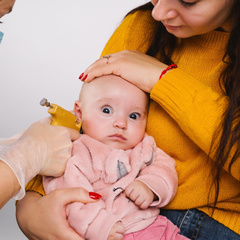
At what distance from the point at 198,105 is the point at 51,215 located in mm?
597

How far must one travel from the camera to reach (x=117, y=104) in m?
1.56

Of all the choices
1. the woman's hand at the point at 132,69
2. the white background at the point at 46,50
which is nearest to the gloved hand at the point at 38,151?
the woman's hand at the point at 132,69

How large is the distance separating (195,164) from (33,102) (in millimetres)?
1575

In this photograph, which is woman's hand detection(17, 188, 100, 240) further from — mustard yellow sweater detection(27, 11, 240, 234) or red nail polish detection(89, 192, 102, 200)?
mustard yellow sweater detection(27, 11, 240, 234)

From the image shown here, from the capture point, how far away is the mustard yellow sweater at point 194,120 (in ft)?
4.66

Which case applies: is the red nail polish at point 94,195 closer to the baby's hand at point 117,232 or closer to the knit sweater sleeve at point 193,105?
the baby's hand at point 117,232

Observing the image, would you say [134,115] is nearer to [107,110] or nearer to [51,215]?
[107,110]

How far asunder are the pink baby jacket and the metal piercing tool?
0.07 metres

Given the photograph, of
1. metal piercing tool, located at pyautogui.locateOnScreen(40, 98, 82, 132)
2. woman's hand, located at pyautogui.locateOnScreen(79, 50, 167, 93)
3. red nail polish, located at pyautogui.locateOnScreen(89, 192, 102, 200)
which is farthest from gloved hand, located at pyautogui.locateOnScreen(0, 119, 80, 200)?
woman's hand, located at pyautogui.locateOnScreen(79, 50, 167, 93)

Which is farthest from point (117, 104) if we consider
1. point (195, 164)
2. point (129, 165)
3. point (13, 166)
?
point (13, 166)

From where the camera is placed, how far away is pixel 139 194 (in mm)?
1390

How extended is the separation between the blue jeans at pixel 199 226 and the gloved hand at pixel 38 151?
1.53ft

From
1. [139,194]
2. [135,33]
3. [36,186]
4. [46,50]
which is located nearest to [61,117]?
[36,186]

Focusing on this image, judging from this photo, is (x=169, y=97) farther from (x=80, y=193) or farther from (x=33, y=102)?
(x=33, y=102)
